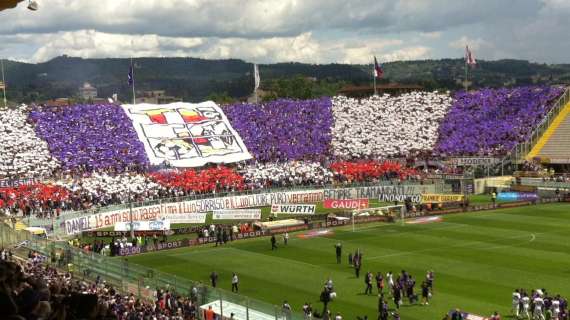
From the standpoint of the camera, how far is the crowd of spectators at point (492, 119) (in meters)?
82.9

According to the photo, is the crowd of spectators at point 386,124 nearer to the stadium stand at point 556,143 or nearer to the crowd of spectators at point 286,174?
the crowd of spectators at point 286,174

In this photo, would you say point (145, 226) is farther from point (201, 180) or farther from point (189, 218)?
point (201, 180)

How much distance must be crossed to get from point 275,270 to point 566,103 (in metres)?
58.9

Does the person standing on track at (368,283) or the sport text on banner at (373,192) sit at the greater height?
the sport text on banner at (373,192)

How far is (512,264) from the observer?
39781mm

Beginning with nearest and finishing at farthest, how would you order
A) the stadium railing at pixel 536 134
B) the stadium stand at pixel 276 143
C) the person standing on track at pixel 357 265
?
the person standing on track at pixel 357 265
the stadium stand at pixel 276 143
the stadium railing at pixel 536 134

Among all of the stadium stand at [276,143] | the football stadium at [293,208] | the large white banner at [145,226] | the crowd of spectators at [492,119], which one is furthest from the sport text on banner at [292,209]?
the crowd of spectators at [492,119]

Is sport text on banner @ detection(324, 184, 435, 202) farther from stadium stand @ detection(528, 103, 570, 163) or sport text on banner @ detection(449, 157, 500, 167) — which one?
stadium stand @ detection(528, 103, 570, 163)

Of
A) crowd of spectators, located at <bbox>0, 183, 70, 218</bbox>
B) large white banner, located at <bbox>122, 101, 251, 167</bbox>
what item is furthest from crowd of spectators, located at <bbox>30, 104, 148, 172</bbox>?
crowd of spectators, located at <bbox>0, 183, 70, 218</bbox>

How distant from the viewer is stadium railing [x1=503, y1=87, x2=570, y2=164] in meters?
79.9

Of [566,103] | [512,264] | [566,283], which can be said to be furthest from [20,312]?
[566,103]

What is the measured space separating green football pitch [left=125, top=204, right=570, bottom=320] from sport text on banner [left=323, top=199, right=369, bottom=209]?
5070mm

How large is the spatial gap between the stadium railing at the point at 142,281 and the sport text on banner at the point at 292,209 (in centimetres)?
2341

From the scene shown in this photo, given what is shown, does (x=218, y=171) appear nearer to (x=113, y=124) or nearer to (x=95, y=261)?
(x=113, y=124)
